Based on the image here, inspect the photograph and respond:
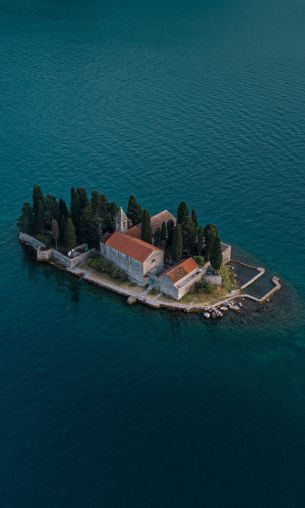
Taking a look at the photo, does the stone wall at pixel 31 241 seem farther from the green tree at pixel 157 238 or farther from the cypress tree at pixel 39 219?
the green tree at pixel 157 238

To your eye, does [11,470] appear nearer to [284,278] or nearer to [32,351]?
[32,351]

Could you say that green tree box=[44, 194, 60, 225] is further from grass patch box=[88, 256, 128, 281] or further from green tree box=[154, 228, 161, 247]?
green tree box=[154, 228, 161, 247]

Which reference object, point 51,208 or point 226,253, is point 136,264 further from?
point 51,208

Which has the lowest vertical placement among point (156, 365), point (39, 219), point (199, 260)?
point (156, 365)

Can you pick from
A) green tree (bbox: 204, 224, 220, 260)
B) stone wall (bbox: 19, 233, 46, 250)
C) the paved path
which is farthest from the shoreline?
green tree (bbox: 204, 224, 220, 260)

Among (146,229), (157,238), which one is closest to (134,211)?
(146,229)

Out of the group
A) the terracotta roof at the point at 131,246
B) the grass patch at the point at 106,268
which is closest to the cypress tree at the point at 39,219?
the grass patch at the point at 106,268

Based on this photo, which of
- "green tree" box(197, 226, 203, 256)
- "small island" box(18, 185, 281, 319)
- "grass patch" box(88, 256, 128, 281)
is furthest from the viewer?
"grass patch" box(88, 256, 128, 281)

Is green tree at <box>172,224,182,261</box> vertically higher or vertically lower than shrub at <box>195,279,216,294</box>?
higher
